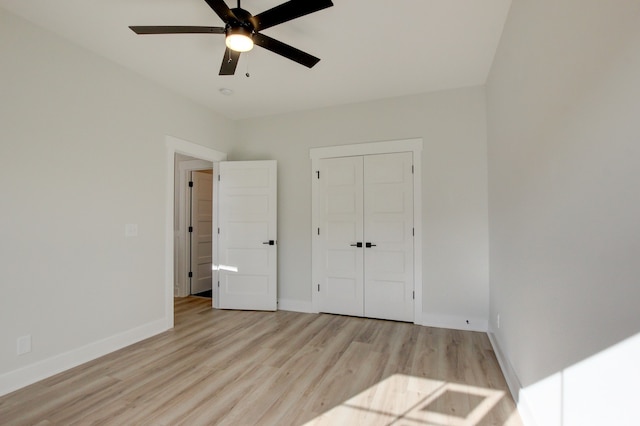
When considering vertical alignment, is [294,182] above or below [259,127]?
below

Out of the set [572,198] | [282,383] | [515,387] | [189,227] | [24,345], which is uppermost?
[572,198]

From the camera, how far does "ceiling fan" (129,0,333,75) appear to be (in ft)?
5.85

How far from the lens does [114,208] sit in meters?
2.98

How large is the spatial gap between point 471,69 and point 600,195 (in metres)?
2.63

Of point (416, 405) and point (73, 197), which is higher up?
point (73, 197)

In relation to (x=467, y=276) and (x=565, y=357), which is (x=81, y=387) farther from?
(x=467, y=276)

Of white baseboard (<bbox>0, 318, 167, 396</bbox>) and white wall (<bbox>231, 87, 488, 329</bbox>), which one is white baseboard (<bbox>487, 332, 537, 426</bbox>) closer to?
white wall (<bbox>231, 87, 488, 329</bbox>)

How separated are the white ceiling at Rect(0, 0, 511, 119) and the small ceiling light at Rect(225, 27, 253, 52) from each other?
14.2 inches

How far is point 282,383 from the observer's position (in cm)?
232

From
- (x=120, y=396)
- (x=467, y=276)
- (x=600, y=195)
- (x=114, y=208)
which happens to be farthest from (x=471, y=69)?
(x=120, y=396)

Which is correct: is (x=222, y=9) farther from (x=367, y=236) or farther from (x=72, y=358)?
(x=72, y=358)

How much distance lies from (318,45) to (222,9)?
1059 millimetres

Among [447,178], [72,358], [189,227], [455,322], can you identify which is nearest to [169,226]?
[72,358]

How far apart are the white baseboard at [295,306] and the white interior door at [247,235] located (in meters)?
0.13
